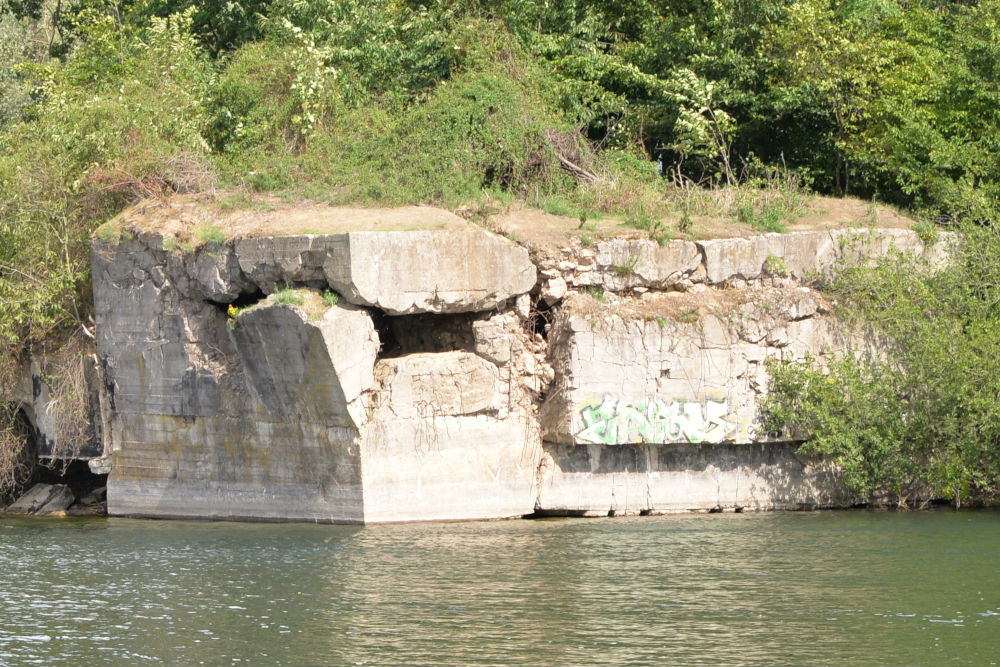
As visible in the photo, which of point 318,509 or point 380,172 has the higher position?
point 380,172

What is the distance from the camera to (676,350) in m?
21.2

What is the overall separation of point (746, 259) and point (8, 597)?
1275 centimetres

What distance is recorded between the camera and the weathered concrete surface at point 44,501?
23375 millimetres

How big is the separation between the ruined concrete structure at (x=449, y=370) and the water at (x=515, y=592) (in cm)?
83

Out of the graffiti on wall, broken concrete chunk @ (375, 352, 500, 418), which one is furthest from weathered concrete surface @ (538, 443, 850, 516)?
broken concrete chunk @ (375, 352, 500, 418)

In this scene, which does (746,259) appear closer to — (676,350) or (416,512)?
(676,350)

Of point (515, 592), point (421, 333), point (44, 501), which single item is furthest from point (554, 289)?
point (44, 501)

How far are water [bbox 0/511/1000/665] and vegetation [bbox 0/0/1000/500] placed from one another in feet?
17.8

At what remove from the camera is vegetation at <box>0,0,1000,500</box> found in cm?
2294

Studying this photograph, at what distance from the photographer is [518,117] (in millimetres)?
23688

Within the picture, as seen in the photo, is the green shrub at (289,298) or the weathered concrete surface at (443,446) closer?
the green shrub at (289,298)

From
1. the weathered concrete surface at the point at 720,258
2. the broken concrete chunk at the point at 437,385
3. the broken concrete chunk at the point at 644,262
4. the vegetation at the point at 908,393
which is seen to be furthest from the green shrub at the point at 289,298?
the vegetation at the point at 908,393

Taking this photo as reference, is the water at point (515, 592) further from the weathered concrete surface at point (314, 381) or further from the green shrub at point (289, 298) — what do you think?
the green shrub at point (289, 298)

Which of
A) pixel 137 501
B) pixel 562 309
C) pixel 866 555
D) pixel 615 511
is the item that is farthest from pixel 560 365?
pixel 137 501
